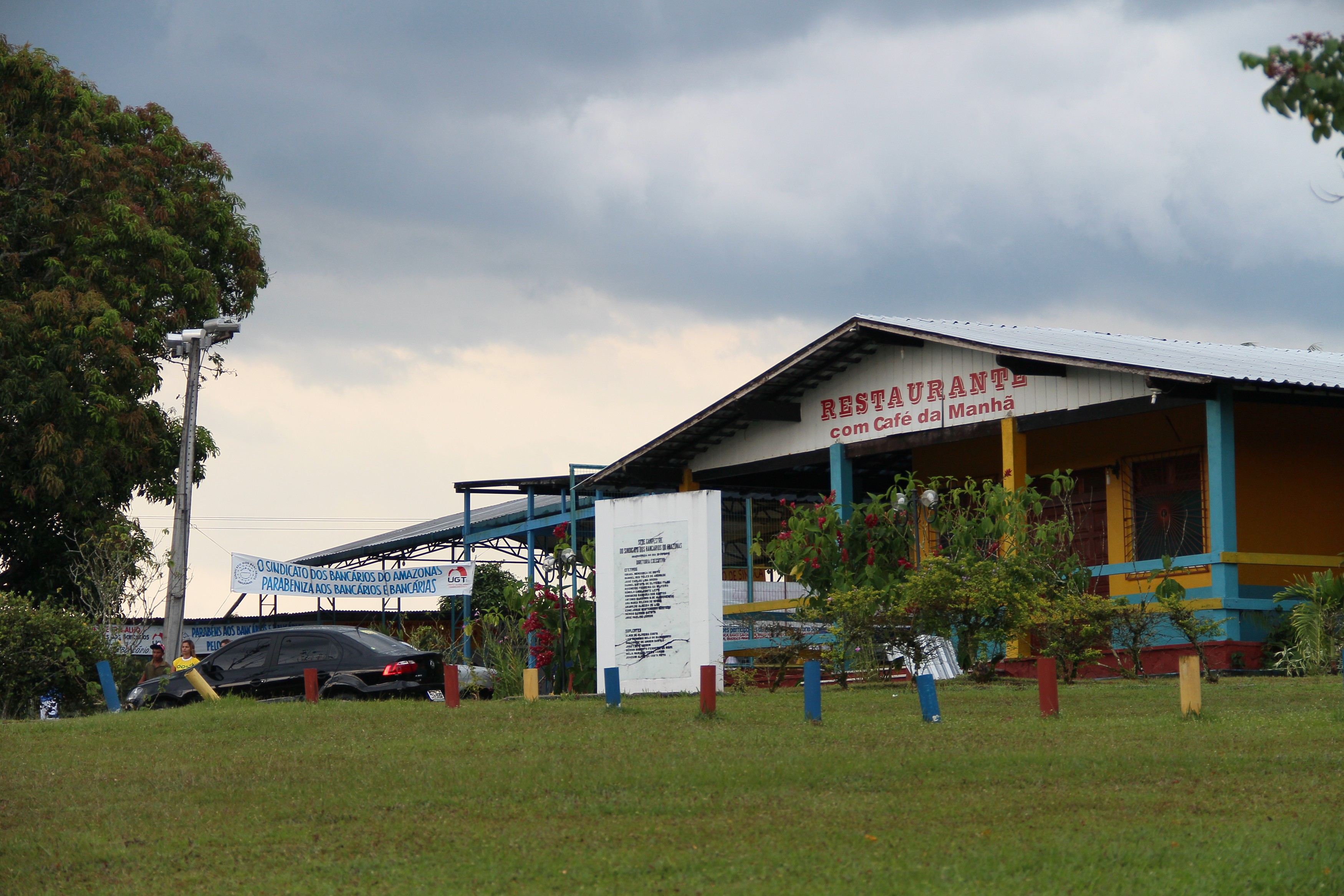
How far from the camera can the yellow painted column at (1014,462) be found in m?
20.7

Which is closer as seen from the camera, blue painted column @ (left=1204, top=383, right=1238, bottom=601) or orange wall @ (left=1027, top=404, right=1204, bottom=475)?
blue painted column @ (left=1204, top=383, right=1238, bottom=601)

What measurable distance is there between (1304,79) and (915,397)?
60.1 ft

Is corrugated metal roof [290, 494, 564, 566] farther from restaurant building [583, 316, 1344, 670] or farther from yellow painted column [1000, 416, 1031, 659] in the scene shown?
yellow painted column [1000, 416, 1031, 659]

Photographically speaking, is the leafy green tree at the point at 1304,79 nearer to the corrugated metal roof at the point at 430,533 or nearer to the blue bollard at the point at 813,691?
the blue bollard at the point at 813,691

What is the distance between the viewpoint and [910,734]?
10969mm

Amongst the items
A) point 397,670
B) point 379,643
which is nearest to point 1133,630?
point 397,670

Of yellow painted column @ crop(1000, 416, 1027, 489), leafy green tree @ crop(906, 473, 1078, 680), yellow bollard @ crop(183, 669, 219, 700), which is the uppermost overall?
yellow painted column @ crop(1000, 416, 1027, 489)

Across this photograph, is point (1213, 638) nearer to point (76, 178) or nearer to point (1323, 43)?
point (1323, 43)

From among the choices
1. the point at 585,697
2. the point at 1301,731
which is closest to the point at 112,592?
the point at 585,697

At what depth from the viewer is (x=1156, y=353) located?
72.1 feet

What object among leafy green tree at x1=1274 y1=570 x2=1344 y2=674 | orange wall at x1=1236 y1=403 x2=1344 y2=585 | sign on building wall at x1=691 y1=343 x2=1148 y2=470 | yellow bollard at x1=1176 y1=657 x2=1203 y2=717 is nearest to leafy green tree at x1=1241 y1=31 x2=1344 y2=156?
yellow bollard at x1=1176 y1=657 x2=1203 y2=717

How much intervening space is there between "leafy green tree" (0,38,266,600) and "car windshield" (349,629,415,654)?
35.4ft

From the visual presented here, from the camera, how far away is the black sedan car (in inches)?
692

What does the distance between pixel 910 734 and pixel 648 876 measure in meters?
4.81
